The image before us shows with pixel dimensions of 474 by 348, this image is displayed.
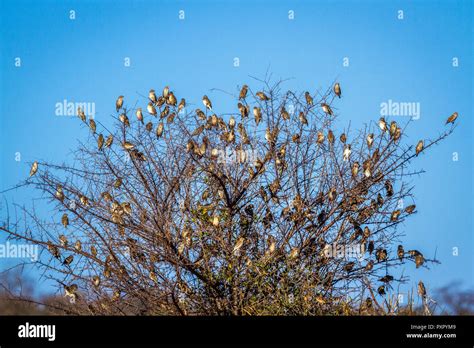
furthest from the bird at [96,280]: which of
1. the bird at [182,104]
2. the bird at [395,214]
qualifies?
the bird at [395,214]

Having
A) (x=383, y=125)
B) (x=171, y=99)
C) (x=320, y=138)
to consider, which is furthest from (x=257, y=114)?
(x=383, y=125)

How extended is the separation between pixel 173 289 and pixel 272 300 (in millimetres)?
1094

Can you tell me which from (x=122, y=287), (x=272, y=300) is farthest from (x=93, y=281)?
(x=272, y=300)

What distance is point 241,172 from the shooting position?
1144 cm

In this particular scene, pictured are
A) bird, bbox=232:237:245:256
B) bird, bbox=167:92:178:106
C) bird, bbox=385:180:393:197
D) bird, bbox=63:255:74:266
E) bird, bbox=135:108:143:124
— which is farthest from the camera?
bird, bbox=385:180:393:197

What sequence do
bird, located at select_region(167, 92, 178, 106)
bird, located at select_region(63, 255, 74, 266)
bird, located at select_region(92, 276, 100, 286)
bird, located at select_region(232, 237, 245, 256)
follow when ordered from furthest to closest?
bird, located at select_region(167, 92, 178, 106)
bird, located at select_region(63, 255, 74, 266)
bird, located at select_region(92, 276, 100, 286)
bird, located at select_region(232, 237, 245, 256)

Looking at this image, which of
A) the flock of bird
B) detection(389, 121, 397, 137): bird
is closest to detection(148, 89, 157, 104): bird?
the flock of bird

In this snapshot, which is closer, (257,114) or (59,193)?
(59,193)

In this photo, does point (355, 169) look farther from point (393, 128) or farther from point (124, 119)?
point (124, 119)

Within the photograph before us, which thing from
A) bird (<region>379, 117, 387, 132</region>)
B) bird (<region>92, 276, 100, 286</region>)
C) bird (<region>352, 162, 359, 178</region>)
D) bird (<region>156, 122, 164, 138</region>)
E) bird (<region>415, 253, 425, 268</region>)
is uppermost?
bird (<region>379, 117, 387, 132</region>)

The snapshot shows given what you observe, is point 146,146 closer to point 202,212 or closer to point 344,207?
point 202,212

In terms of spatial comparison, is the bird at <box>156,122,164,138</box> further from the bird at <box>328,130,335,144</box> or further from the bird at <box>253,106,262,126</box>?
the bird at <box>328,130,335,144</box>

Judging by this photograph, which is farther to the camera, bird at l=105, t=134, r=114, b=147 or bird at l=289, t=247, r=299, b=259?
bird at l=105, t=134, r=114, b=147
